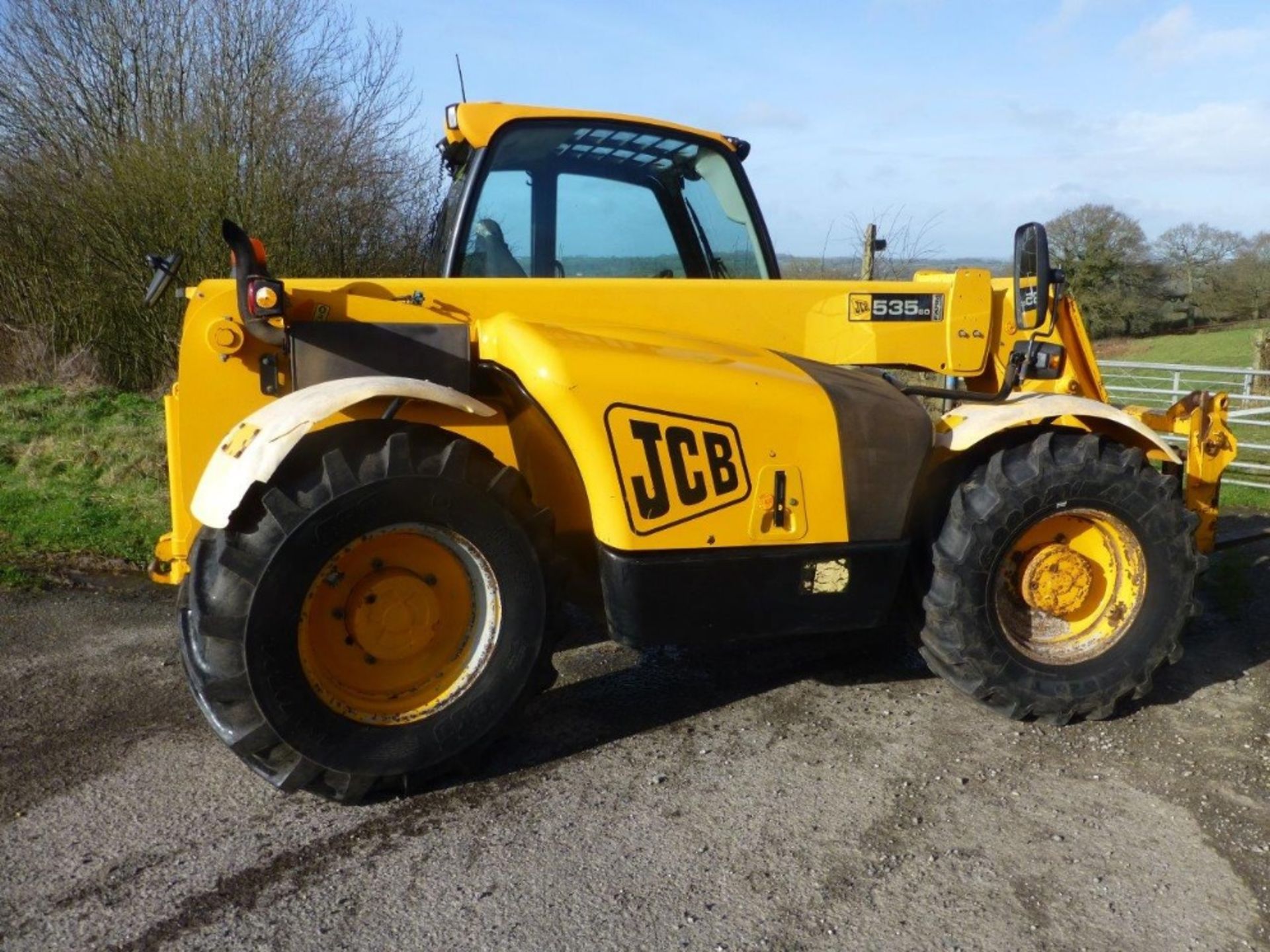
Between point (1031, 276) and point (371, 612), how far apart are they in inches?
115

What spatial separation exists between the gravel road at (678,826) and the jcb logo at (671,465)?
912 mm

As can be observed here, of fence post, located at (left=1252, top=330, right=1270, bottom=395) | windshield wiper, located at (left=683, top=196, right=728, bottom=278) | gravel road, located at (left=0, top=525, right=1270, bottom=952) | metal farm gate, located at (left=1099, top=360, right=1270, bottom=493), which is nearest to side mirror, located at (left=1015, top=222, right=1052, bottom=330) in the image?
windshield wiper, located at (left=683, top=196, right=728, bottom=278)

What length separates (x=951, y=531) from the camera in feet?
13.0

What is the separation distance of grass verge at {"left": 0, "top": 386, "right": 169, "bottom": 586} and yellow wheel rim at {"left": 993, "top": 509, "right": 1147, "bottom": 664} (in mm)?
4663

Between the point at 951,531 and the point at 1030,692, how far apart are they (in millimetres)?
685

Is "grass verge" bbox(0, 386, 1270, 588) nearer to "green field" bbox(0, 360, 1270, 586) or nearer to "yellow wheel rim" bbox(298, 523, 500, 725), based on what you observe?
"green field" bbox(0, 360, 1270, 586)

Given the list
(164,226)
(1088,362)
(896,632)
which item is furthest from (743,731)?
(164,226)

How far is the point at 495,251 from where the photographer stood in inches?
164

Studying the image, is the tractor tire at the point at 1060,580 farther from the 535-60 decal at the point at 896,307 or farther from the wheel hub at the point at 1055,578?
the 535-60 decal at the point at 896,307

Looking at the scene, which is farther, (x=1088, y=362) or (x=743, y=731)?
(x=1088, y=362)

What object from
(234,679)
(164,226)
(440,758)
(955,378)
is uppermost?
(164,226)

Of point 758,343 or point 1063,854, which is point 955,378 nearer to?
point 758,343

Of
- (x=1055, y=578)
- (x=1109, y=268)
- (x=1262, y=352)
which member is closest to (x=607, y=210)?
(x=1055, y=578)

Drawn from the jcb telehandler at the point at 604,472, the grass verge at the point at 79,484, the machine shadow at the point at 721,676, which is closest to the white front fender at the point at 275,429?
the jcb telehandler at the point at 604,472
